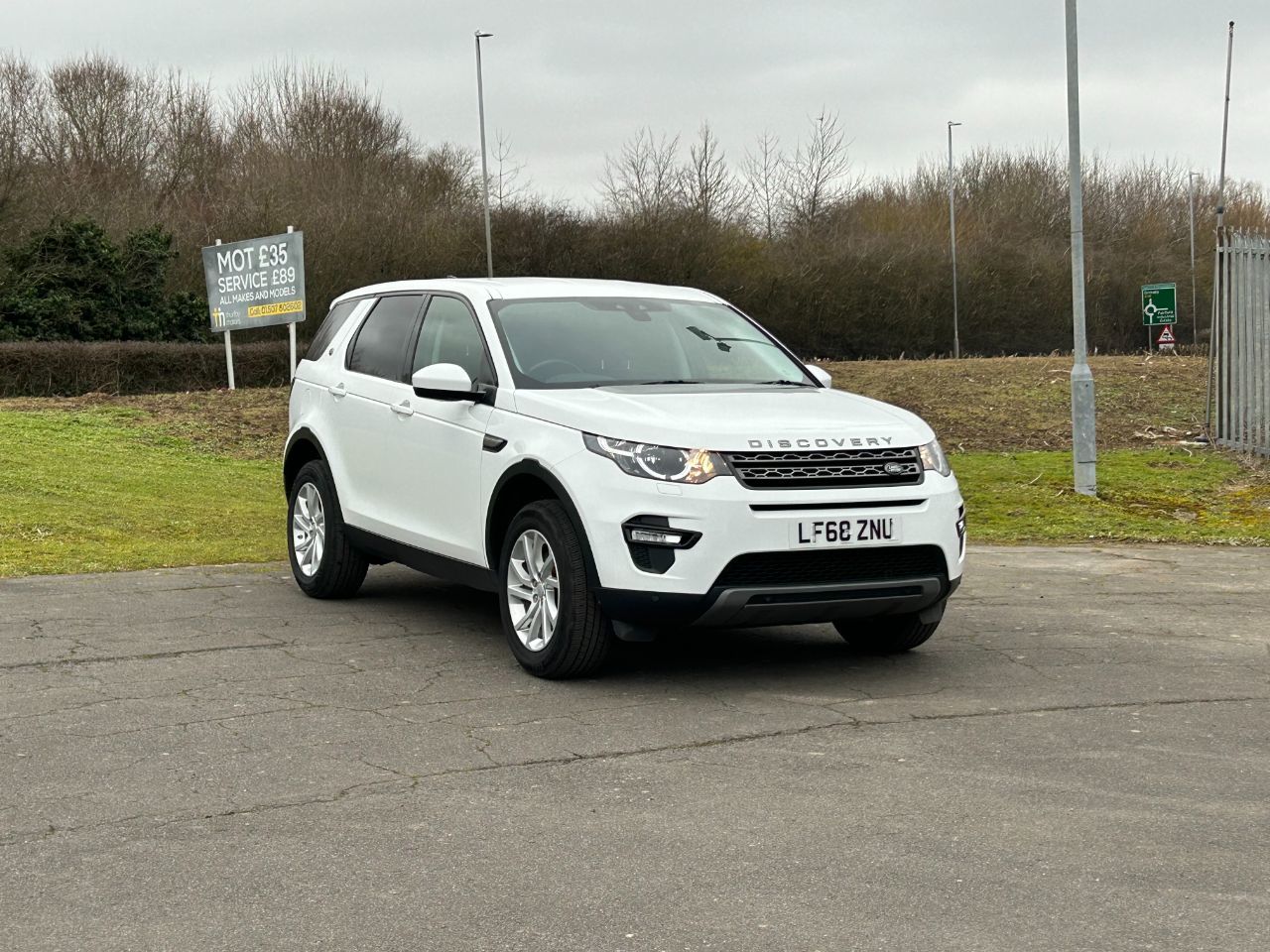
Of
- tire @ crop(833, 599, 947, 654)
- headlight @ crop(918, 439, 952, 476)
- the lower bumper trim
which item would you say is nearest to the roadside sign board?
tire @ crop(833, 599, 947, 654)

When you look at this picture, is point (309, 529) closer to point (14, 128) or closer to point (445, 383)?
point (445, 383)

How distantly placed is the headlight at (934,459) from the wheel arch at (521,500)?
1.56 m

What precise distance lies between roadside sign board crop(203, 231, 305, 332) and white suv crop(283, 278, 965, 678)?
1740 cm

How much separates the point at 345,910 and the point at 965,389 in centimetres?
2029

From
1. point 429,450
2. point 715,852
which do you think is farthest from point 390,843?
point 429,450

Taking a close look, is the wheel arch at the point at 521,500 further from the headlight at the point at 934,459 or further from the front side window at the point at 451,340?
the headlight at the point at 934,459

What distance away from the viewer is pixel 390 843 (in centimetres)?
475

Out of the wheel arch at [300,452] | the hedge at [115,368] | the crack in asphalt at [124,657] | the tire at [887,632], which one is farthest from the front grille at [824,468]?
the hedge at [115,368]

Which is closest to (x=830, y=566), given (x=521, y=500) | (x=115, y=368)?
(x=521, y=500)

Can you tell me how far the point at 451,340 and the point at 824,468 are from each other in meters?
2.43

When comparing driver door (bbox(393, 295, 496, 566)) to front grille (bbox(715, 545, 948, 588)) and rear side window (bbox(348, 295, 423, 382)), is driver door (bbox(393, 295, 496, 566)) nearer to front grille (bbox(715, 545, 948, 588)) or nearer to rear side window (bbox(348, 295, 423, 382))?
rear side window (bbox(348, 295, 423, 382))

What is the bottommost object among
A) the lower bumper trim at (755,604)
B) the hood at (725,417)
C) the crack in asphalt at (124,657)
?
the crack in asphalt at (124,657)

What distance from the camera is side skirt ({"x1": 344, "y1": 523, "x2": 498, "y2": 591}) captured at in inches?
304

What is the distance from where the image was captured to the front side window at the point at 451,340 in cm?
796
